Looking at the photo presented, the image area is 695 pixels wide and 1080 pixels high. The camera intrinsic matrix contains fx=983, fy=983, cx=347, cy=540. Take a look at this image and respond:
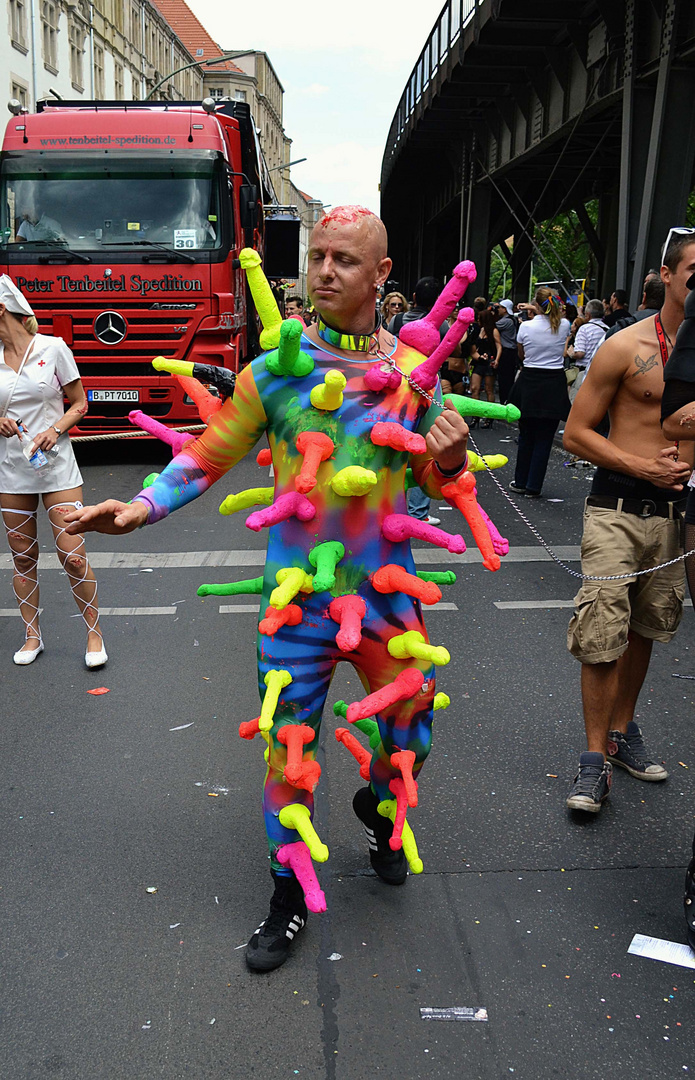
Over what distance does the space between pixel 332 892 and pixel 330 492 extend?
1390 mm

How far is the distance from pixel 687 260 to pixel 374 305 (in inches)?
51.0

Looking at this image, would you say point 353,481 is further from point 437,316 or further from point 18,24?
point 18,24

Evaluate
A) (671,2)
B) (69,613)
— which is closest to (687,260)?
(69,613)

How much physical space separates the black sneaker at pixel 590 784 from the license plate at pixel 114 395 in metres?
8.39

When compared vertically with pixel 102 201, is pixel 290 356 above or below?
below

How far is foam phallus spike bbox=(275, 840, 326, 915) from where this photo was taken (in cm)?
266

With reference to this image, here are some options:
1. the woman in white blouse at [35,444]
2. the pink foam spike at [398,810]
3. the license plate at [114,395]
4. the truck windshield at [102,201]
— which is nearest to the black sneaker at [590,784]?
the pink foam spike at [398,810]

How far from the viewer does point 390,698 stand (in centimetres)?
265

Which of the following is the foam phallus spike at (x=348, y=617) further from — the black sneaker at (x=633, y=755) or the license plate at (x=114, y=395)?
the license plate at (x=114, y=395)

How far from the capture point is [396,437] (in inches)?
101

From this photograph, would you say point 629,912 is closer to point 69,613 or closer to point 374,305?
point 374,305

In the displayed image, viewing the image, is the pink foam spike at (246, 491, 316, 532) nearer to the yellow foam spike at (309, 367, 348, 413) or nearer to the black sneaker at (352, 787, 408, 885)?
the yellow foam spike at (309, 367, 348, 413)

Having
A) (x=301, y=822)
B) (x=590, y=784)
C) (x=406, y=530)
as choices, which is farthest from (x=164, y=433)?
(x=590, y=784)

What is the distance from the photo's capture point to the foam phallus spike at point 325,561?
8.07 ft
